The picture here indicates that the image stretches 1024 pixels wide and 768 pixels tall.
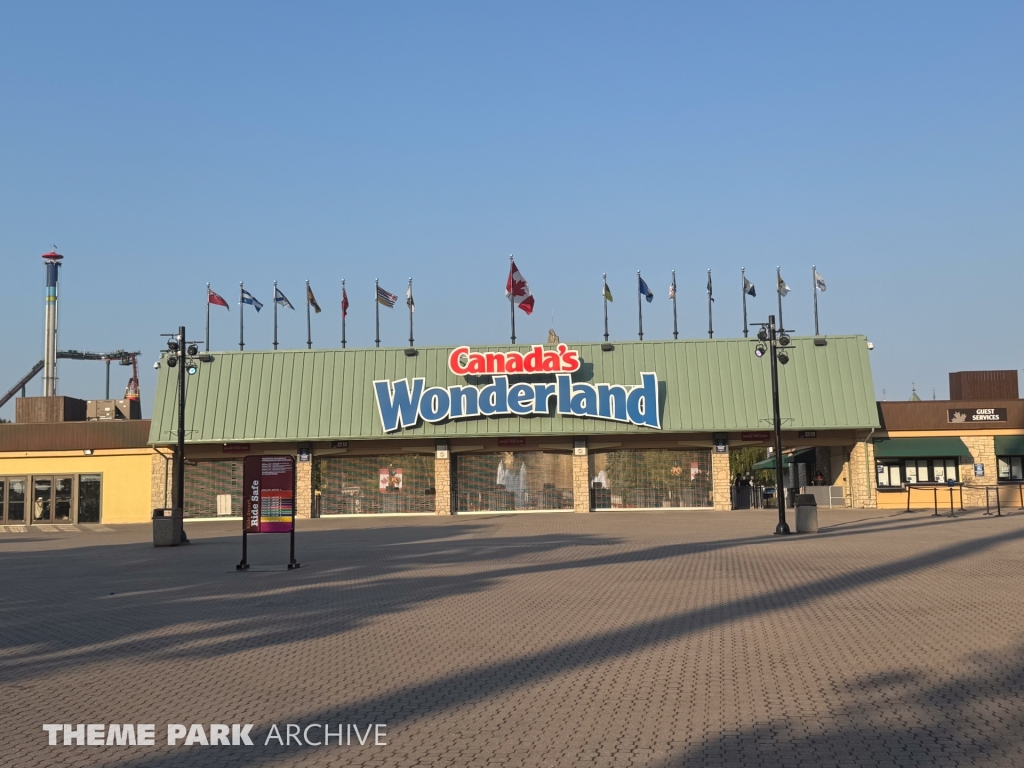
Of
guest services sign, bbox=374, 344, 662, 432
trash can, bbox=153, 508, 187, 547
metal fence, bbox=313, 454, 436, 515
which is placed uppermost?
guest services sign, bbox=374, 344, 662, 432

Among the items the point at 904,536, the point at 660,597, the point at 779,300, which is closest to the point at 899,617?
the point at 660,597

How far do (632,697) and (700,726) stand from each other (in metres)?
1.11

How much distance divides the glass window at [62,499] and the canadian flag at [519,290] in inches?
891

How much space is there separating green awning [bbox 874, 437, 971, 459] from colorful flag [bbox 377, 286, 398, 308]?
2330 cm

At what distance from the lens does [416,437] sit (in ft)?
146

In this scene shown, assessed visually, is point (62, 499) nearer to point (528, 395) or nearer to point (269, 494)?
point (528, 395)

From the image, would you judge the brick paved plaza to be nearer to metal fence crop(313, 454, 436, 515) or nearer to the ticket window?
metal fence crop(313, 454, 436, 515)

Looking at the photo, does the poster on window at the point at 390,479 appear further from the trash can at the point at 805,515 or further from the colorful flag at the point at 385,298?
the trash can at the point at 805,515

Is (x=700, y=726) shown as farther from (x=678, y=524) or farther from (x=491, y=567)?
(x=678, y=524)

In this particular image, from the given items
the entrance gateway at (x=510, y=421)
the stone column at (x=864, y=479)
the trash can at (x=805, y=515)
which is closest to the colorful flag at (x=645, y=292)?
the entrance gateway at (x=510, y=421)

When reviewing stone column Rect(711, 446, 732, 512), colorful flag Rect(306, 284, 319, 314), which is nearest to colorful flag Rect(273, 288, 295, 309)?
colorful flag Rect(306, 284, 319, 314)

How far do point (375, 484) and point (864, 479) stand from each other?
22.1 m

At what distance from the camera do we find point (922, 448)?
4412 centimetres

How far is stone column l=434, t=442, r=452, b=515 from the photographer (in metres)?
45.2
